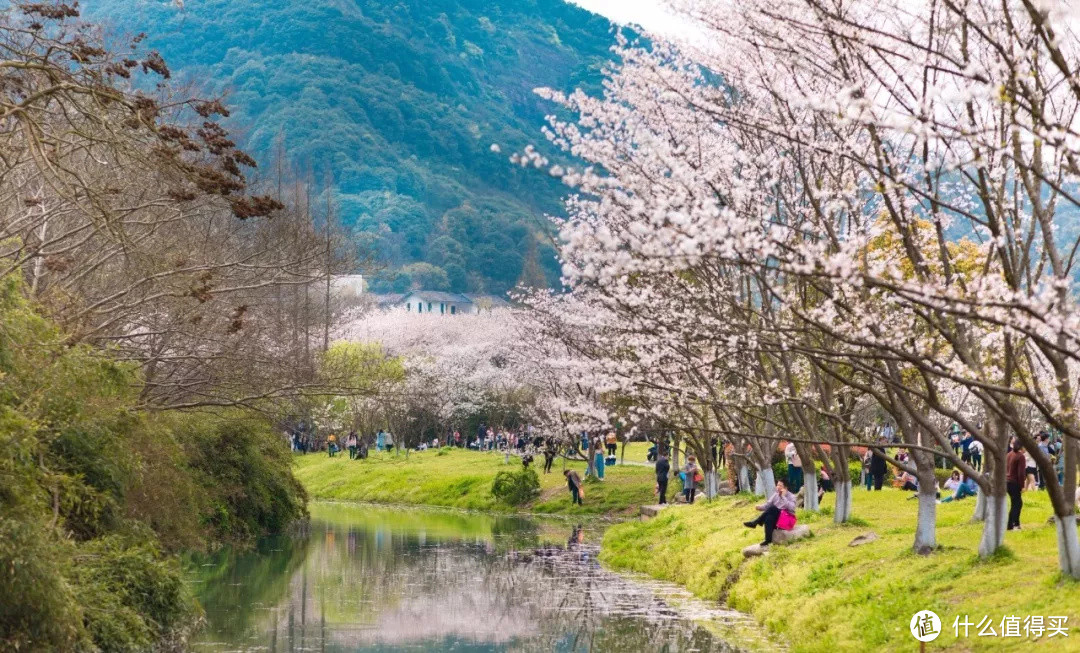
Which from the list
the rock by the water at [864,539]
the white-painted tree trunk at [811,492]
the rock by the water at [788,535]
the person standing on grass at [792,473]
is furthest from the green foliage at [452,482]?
the rock by the water at [864,539]

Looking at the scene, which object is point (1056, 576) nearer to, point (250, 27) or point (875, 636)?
point (875, 636)

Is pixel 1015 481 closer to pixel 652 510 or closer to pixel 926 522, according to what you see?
pixel 926 522

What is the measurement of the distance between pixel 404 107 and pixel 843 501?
440ft

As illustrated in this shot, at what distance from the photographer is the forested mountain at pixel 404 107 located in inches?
5143

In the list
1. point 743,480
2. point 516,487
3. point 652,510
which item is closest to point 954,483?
point 743,480

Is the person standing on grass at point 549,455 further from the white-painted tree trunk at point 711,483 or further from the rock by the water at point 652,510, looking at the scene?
the white-painted tree trunk at point 711,483

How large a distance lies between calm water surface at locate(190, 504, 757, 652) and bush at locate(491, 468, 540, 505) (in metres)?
9.83

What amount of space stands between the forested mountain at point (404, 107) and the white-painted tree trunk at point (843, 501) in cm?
9450

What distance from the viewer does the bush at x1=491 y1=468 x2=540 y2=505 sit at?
46406mm

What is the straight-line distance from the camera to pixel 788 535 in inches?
822

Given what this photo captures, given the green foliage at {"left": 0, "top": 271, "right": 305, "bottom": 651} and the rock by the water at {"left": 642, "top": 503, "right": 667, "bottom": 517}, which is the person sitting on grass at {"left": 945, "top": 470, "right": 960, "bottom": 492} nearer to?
the rock by the water at {"left": 642, "top": 503, "right": 667, "bottom": 517}

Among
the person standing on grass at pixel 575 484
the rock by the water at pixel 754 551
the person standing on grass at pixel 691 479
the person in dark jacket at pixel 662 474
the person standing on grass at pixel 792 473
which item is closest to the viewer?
the rock by the water at pixel 754 551

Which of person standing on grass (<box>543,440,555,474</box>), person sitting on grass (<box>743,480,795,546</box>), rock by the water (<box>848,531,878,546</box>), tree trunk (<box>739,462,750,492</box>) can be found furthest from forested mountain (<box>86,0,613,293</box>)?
rock by the water (<box>848,531,878,546</box>)

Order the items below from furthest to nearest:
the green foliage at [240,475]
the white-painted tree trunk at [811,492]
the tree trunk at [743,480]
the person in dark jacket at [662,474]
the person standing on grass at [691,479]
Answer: the person in dark jacket at [662,474], the person standing on grass at [691,479], the tree trunk at [743,480], the green foliage at [240,475], the white-painted tree trunk at [811,492]
